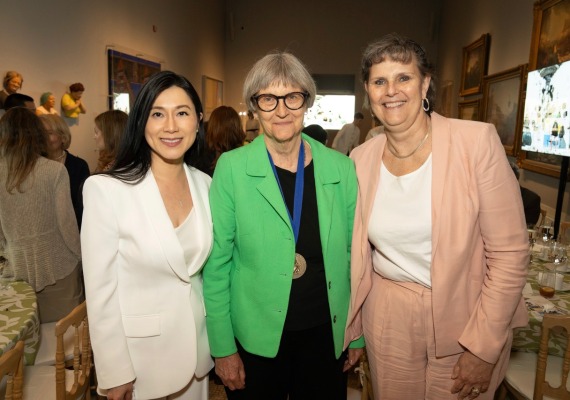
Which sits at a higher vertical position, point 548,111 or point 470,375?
point 548,111

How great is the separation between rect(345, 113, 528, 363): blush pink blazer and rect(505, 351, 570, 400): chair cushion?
2.80ft

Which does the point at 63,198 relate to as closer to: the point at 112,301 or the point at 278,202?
the point at 112,301

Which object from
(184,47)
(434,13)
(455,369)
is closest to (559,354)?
(455,369)

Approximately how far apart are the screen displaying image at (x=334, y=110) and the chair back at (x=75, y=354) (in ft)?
36.8

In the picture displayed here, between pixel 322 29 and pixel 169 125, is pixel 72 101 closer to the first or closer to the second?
pixel 169 125

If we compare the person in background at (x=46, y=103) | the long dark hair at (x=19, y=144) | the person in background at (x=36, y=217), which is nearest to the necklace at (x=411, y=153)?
the person in background at (x=36, y=217)

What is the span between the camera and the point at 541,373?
1.87 meters

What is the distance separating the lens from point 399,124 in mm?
1560

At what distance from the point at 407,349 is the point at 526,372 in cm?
107

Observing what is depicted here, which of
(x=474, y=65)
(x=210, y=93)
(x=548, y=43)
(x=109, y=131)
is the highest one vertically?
(x=474, y=65)

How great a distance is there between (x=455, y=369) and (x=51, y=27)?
5.67m

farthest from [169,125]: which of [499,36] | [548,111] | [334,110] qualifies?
[334,110]

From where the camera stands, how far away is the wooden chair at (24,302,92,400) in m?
1.71

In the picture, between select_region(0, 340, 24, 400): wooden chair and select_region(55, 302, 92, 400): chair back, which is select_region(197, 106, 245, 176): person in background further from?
select_region(0, 340, 24, 400): wooden chair
